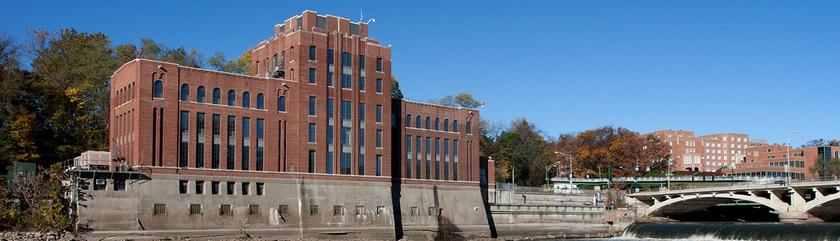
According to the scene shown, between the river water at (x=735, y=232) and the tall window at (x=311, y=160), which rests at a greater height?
the tall window at (x=311, y=160)

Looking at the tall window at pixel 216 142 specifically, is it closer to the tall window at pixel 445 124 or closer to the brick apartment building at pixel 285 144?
the brick apartment building at pixel 285 144

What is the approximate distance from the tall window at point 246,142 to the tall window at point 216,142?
2096mm

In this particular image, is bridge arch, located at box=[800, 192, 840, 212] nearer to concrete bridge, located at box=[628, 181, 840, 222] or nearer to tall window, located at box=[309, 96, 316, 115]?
concrete bridge, located at box=[628, 181, 840, 222]

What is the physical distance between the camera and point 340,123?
76.3 meters

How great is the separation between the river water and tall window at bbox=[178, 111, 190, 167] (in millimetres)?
41090

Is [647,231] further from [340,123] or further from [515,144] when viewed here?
[515,144]

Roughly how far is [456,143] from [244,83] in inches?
972

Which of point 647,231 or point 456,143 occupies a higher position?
point 456,143

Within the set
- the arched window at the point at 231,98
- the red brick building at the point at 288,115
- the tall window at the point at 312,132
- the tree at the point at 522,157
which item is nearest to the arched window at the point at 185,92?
the red brick building at the point at 288,115

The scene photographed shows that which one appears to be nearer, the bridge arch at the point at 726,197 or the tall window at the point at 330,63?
the tall window at the point at 330,63

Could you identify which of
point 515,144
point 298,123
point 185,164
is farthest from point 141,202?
point 515,144

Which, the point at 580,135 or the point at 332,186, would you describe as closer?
the point at 332,186

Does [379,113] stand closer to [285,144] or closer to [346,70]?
[346,70]

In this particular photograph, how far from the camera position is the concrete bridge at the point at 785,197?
288 ft
